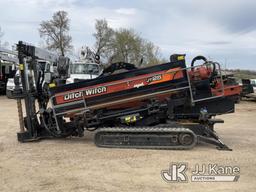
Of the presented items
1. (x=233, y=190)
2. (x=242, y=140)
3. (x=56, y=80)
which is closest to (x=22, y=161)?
(x=56, y=80)

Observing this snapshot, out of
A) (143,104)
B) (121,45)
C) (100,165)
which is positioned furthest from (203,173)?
(121,45)

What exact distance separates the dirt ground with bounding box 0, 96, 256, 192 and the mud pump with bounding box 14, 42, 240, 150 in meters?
0.29

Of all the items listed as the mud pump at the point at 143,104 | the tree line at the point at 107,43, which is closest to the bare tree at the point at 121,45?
the tree line at the point at 107,43

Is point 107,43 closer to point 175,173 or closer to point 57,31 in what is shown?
point 57,31

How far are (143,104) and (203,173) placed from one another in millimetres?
2483

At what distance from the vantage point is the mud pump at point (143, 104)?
7.44 metres

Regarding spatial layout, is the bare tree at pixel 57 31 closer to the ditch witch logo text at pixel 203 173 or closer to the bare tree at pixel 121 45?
the bare tree at pixel 121 45

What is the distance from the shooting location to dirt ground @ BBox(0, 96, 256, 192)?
517 centimetres

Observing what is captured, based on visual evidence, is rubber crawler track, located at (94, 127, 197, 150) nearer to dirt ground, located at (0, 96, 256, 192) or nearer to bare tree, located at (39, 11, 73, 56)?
dirt ground, located at (0, 96, 256, 192)

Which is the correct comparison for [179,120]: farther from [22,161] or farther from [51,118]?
[22,161]

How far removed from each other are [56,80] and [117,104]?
59.4 inches

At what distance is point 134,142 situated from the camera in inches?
292

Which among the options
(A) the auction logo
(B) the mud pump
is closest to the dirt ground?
(A) the auction logo

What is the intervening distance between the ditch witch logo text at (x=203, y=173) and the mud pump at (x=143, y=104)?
116 cm
